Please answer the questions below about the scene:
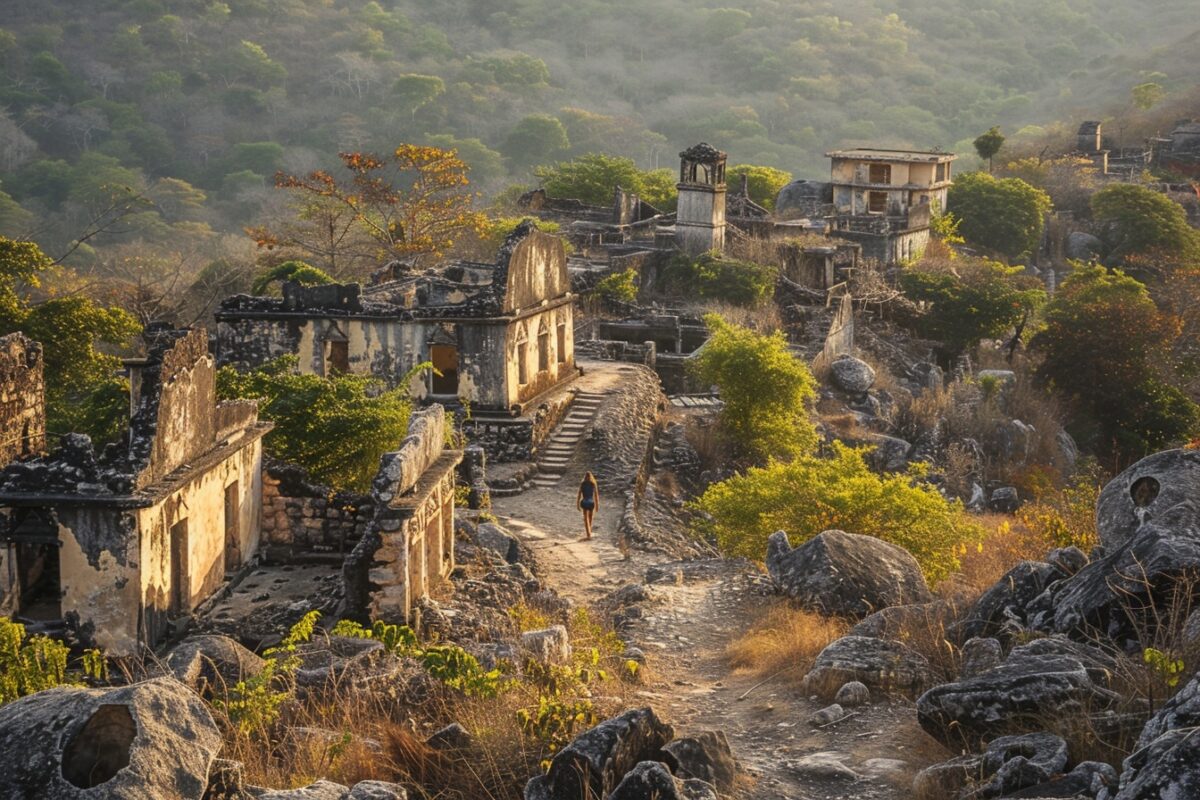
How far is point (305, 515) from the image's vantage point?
1825 cm

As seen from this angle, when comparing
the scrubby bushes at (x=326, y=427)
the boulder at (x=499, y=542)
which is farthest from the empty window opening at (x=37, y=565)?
the boulder at (x=499, y=542)

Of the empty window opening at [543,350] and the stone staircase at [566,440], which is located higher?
the empty window opening at [543,350]

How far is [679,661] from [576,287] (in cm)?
2546

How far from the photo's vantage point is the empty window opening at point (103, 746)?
6.32 metres

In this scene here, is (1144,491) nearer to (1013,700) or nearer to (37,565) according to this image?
(1013,700)

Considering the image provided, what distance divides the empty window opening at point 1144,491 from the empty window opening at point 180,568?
31.4 ft

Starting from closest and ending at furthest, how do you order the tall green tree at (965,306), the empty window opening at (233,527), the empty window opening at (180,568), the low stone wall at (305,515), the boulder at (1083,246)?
the empty window opening at (180,568)
the empty window opening at (233,527)
the low stone wall at (305,515)
the tall green tree at (965,306)
the boulder at (1083,246)

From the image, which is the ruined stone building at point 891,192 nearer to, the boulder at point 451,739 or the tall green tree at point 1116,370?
the tall green tree at point 1116,370

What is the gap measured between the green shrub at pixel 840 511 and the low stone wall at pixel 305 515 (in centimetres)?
546

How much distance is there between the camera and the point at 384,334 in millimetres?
27094

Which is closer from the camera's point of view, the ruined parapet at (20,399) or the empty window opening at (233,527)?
the ruined parapet at (20,399)

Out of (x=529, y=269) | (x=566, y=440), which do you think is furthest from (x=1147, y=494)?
(x=529, y=269)

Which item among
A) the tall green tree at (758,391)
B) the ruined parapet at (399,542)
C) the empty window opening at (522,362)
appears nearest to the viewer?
the ruined parapet at (399,542)

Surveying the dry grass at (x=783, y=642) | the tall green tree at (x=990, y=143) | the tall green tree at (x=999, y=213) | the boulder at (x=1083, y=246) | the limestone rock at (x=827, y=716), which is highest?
the tall green tree at (x=990, y=143)
